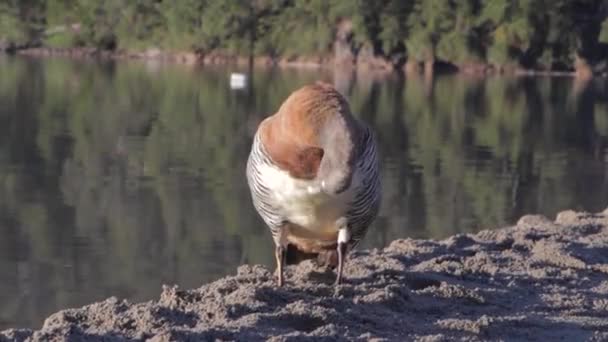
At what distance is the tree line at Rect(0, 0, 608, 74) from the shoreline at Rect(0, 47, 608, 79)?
0.20 metres

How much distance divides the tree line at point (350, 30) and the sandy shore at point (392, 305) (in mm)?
50049

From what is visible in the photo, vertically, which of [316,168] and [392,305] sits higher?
[316,168]

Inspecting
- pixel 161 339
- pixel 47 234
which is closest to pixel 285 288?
pixel 161 339

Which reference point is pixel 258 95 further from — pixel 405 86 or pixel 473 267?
pixel 473 267

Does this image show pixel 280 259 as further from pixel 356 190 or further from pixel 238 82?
pixel 238 82

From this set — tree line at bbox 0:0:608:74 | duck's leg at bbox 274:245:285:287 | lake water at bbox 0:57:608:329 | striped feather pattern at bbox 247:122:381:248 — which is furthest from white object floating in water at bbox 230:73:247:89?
striped feather pattern at bbox 247:122:381:248

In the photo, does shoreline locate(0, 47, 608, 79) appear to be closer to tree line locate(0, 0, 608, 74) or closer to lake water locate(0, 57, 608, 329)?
tree line locate(0, 0, 608, 74)

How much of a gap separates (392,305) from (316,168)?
103cm

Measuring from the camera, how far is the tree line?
2362 inches

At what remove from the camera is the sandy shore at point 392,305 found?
20.0 feet

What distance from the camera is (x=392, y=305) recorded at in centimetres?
703

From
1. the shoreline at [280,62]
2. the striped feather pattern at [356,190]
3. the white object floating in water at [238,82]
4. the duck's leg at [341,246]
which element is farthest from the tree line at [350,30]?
the striped feather pattern at [356,190]

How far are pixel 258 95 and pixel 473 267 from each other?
2488cm

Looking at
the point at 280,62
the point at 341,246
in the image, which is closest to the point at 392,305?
the point at 341,246
